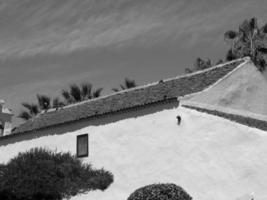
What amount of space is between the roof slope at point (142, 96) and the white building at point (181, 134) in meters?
0.06

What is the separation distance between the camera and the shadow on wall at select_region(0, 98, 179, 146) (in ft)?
66.9

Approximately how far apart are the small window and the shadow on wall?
0.46 metres

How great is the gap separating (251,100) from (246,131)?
5.99 metres

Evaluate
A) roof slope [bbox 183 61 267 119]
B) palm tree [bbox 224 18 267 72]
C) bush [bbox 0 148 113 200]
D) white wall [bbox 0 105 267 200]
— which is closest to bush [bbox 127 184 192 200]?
white wall [bbox 0 105 267 200]

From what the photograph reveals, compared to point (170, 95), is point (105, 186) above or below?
below

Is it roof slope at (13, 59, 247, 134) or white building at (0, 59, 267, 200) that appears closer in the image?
white building at (0, 59, 267, 200)

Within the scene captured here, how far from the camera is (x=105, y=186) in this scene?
21297mm

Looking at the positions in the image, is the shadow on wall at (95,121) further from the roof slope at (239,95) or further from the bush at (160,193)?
the bush at (160,193)

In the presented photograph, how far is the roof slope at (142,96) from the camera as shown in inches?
843

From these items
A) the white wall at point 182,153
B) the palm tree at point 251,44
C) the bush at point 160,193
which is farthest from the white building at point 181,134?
the palm tree at point 251,44

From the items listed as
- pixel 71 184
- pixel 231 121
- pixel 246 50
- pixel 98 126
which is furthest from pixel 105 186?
pixel 246 50

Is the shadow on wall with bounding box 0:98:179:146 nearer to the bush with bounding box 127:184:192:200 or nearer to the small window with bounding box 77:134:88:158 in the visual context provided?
the small window with bounding box 77:134:88:158

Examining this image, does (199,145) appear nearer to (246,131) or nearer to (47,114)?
(246,131)

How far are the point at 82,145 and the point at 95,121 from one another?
133cm
